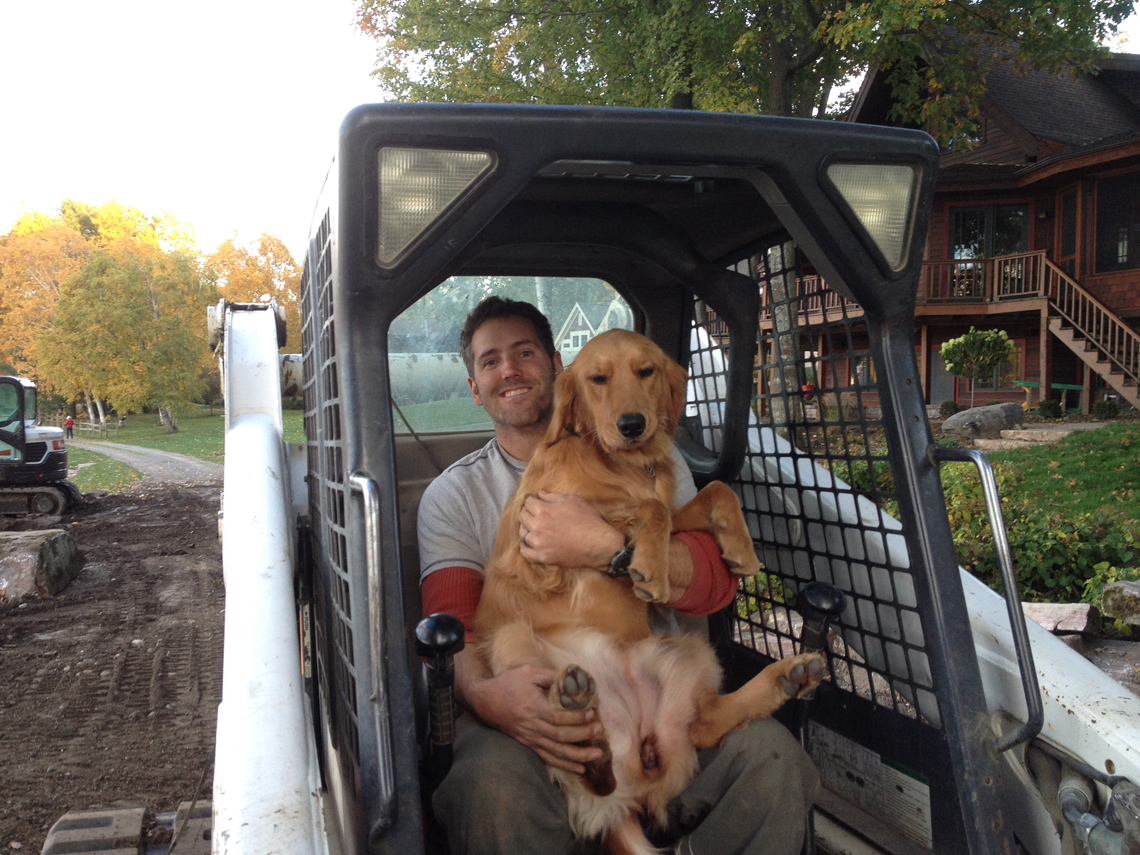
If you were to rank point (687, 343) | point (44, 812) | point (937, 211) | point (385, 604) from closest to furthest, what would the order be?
point (385, 604)
point (687, 343)
point (44, 812)
point (937, 211)

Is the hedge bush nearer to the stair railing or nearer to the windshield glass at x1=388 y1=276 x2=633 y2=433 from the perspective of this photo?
the stair railing

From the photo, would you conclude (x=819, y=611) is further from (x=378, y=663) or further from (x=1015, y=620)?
(x=378, y=663)

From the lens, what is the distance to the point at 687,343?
9.46 ft

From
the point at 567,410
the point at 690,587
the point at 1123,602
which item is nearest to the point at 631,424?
the point at 567,410

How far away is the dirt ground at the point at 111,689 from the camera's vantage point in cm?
418

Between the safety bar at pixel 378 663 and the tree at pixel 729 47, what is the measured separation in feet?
25.8

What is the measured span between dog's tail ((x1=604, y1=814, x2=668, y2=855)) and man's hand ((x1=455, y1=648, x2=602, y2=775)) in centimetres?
18

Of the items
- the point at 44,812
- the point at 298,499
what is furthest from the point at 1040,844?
the point at 44,812

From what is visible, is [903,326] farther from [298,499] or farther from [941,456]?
[298,499]

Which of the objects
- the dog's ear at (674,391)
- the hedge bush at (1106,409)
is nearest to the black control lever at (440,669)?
the dog's ear at (674,391)

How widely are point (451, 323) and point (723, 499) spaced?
1.29m

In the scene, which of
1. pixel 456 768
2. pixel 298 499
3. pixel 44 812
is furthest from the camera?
pixel 44 812

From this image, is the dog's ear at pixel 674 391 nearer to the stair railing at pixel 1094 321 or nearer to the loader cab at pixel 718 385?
the loader cab at pixel 718 385

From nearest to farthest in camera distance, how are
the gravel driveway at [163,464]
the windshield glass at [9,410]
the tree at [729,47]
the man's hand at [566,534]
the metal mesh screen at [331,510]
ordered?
the metal mesh screen at [331,510] < the man's hand at [566,534] < the tree at [729,47] < the windshield glass at [9,410] < the gravel driveway at [163,464]
